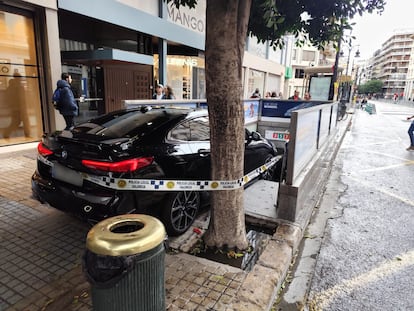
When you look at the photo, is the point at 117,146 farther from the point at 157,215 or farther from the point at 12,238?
the point at 12,238

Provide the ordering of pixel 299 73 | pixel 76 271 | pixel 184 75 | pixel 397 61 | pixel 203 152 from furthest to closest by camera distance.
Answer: pixel 397 61, pixel 299 73, pixel 184 75, pixel 203 152, pixel 76 271

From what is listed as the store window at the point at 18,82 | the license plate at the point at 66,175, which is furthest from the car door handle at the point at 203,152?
the store window at the point at 18,82

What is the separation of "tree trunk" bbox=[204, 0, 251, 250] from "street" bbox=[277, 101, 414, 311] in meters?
0.93

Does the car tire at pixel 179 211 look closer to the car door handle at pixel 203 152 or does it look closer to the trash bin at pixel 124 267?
the car door handle at pixel 203 152

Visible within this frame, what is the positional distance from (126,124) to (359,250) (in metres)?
3.47

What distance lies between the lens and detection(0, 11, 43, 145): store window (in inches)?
291

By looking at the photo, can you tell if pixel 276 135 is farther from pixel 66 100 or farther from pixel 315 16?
pixel 66 100

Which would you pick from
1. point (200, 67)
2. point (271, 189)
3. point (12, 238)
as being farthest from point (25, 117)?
point (200, 67)

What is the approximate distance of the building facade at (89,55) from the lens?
7566mm

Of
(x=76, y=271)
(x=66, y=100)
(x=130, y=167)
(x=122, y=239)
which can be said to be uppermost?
(x=66, y=100)

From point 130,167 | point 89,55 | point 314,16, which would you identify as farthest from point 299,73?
point 130,167

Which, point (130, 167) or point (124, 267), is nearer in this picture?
point (124, 267)

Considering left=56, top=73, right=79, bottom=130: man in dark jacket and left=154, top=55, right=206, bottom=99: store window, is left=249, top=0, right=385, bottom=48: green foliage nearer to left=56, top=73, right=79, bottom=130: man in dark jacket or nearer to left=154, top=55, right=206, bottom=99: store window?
left=56, top=73, right=79, bottom=130: man in dark jacket

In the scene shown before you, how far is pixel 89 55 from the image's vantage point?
9.33m
